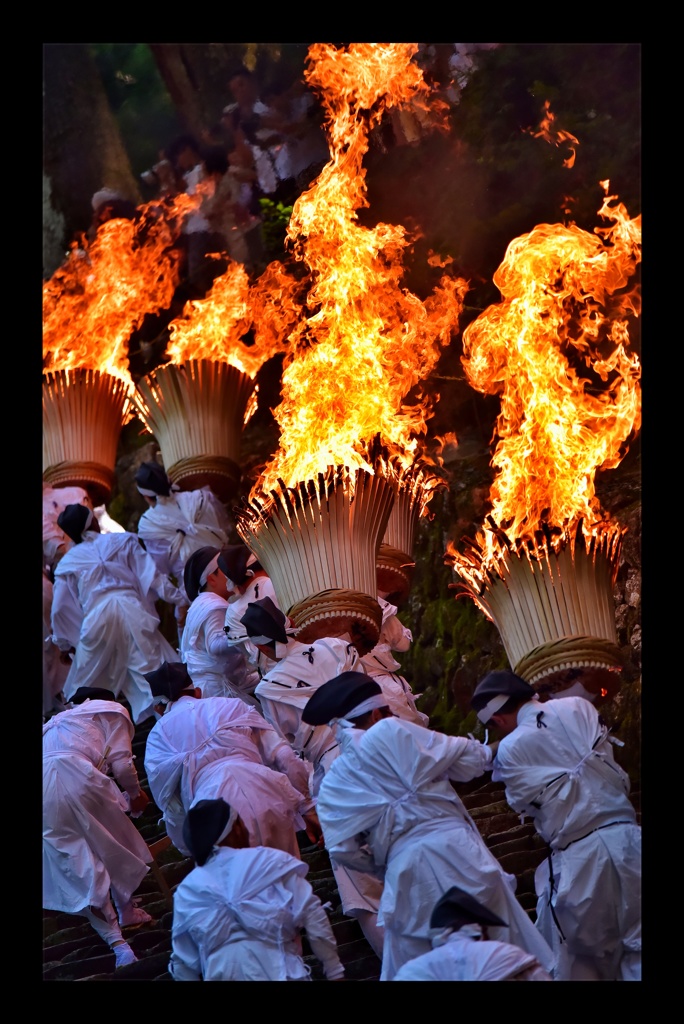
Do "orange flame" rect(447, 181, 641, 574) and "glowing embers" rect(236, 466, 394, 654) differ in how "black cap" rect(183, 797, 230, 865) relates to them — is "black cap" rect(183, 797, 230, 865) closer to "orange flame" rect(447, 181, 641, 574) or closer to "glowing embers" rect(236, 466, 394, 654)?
"glowing embers" rect(236, 466, 394, 654)

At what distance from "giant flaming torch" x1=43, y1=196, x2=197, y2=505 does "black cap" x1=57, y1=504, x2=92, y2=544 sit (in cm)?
116

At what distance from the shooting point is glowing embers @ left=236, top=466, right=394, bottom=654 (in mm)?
6582

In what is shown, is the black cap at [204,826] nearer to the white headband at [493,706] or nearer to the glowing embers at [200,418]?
the white headband at [493,706]

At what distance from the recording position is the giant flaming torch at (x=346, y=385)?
674cm

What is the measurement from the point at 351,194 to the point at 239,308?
196cm

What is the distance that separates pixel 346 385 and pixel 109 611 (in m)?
2.14

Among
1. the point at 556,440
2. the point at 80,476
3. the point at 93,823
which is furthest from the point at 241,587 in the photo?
the point at 80,476

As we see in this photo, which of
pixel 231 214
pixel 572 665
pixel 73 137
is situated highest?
pixel 73 137

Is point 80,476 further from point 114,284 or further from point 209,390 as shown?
point 114,284

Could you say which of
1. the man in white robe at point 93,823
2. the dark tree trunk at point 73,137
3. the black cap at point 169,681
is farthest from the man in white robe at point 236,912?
the dark tree trunk at point 73,137

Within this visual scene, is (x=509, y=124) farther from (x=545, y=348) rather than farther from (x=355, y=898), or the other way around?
(x=355, y=898)

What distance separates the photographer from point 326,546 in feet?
22.2

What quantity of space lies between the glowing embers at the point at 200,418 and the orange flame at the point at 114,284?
1658 millimetres

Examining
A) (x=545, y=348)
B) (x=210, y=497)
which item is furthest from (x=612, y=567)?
(x=210, y=497)
